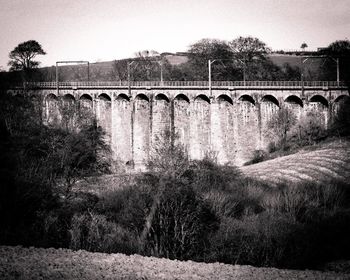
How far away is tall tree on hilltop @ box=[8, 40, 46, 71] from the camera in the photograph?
68.2m

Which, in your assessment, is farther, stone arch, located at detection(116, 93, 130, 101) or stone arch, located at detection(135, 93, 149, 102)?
stone arch, located at detection(116, 93, 130, 101)

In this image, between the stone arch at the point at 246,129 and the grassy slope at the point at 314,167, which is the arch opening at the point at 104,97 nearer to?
the stone arch at the point at 246,129

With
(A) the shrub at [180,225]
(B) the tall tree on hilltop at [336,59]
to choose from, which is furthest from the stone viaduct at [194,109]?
(A) the shrub at [180,225]

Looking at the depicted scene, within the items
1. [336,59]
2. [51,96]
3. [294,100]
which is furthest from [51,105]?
[336,59]

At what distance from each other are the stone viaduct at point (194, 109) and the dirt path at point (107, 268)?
33.8 meters

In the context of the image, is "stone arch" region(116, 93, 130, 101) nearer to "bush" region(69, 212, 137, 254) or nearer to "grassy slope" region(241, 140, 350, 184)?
"grassy slope" region(241, 140, 350, 184)

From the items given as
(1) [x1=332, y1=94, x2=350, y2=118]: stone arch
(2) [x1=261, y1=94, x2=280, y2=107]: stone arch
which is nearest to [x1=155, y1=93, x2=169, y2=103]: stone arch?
(2) [x1=261, y1=94, x2=280, y2=107]: stone arch

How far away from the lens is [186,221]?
15.4 meters

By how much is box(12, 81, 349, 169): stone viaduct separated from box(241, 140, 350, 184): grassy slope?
9343mm

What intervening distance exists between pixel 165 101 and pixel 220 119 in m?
6.16

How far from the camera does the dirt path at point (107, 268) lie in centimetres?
913

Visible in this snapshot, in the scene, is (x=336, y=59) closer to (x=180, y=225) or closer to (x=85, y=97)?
(x=85, y=97)

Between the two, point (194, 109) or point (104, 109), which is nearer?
point (194, 109)

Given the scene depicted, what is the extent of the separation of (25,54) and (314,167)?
171 ft
